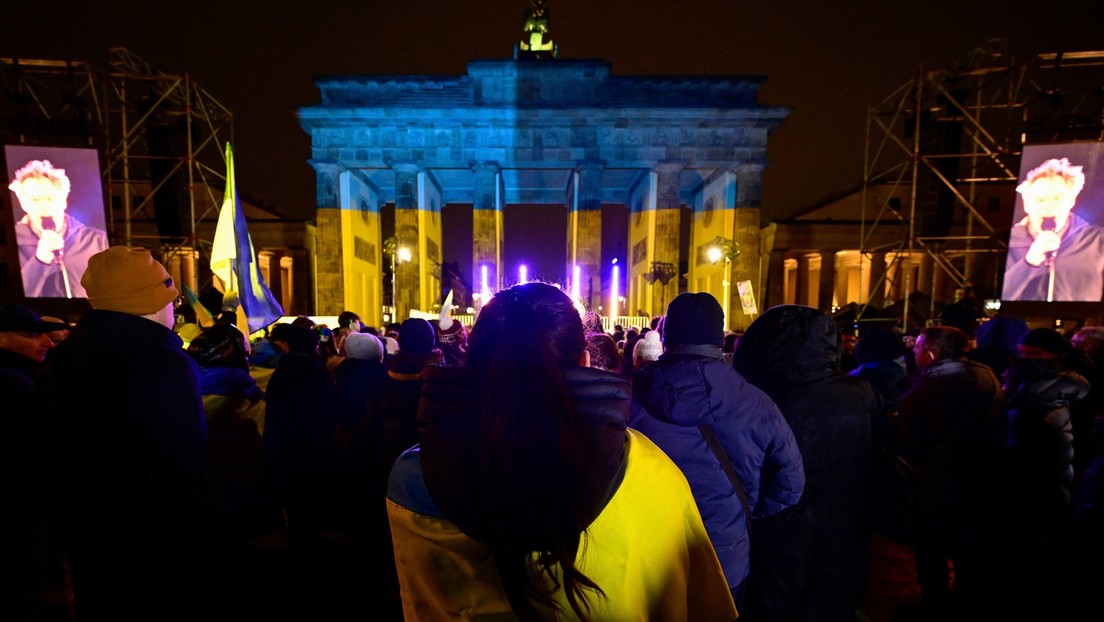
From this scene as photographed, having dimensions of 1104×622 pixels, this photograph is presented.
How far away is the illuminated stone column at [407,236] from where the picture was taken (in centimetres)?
2609

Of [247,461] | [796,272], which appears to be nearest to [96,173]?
[247,461]

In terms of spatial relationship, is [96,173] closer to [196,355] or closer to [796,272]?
[196,355]

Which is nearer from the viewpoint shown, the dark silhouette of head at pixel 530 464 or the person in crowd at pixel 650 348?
the dark silhouette of head at pixel 530 464

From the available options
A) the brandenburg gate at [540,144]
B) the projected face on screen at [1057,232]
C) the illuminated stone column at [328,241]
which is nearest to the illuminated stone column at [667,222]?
the brandenburg gate at [540,144]

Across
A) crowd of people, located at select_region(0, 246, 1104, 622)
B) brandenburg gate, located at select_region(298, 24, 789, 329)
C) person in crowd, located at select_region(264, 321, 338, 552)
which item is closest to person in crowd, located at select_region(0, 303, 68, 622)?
crowd of people, located at select_region(0, 246, 1104, 622)

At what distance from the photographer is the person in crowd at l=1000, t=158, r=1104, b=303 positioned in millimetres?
10695

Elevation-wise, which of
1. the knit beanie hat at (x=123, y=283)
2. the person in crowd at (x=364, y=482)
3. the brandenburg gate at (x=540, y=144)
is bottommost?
the person in crowd at (x=364, y=482)

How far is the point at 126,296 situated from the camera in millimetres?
2375

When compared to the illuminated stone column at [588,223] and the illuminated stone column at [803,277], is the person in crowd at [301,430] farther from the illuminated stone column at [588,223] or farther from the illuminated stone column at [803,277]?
the illuminated stone column at [803,277]

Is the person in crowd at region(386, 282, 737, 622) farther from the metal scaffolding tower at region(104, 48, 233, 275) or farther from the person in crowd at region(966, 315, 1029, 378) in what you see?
the metal scaffolding tower at region(104, 48, 233, 275)

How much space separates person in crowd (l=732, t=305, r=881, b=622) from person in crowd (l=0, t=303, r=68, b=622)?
11.1 feet

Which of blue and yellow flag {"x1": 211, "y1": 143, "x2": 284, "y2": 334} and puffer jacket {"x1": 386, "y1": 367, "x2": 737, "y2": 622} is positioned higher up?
blue and yellow flag {"x1": 211, "y1": 143, "x2": 284, "y2": 334}

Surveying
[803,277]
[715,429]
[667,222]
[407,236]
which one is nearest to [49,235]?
[407,236]

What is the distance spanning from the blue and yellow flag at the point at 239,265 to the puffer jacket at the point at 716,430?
5.60 m
